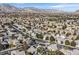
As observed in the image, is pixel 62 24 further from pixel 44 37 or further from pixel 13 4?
pixel 13 4

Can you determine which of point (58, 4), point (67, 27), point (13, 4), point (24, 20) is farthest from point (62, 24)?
point (13, 4)

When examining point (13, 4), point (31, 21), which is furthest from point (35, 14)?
point (13, 4)
